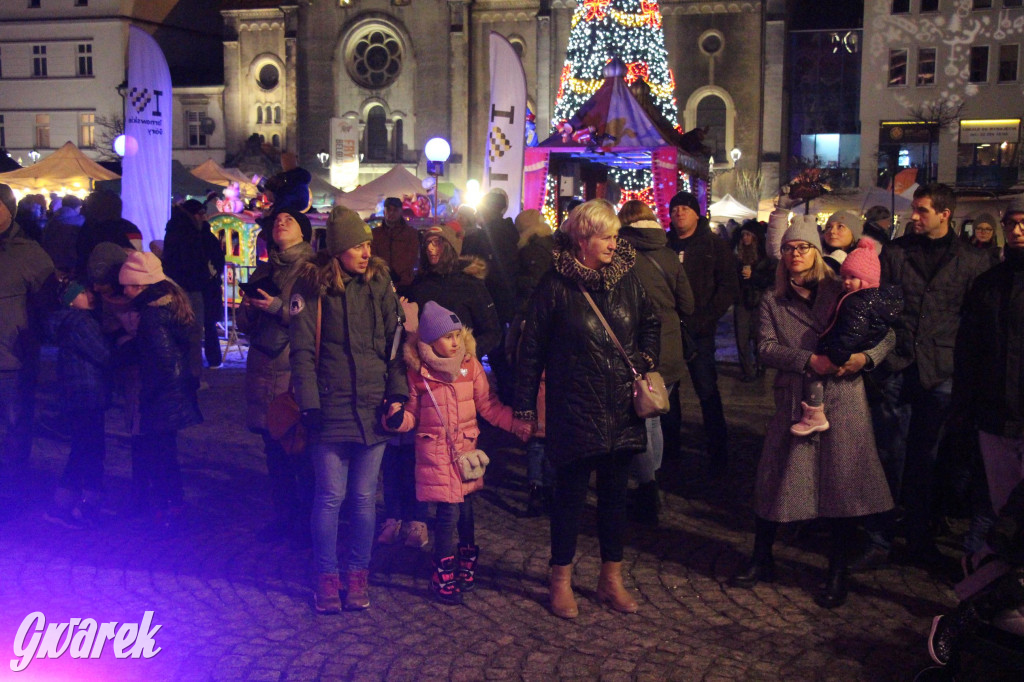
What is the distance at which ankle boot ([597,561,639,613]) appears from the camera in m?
5.10

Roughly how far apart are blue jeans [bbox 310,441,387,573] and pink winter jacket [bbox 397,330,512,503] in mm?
242

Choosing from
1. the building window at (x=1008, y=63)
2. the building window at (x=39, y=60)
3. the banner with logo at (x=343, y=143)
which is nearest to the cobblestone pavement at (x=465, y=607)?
the banner with logo at (x=343, y=143)

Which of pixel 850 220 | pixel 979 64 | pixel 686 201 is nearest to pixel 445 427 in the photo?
pixel 850 220

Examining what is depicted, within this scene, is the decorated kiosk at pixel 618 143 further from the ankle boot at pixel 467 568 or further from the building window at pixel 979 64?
the building window at pixel 979 64

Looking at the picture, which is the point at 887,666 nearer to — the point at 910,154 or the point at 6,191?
the point at 6,191

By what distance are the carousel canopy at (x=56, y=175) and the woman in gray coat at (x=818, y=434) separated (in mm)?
19847

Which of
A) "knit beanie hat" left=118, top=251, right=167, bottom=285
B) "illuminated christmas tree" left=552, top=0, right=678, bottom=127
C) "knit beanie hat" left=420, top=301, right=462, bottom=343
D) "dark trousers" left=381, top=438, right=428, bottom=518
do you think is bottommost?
"dark trousers" left=381, top=438, right=428, bottom=518

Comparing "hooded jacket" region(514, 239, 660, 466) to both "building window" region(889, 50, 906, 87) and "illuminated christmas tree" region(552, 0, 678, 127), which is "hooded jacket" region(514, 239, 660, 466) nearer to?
"illuminated christmas tree" region(552, 0, 678, 127)

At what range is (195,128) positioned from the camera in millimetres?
50062

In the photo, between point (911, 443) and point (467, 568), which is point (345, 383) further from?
point (911, 443)

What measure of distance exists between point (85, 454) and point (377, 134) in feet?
136

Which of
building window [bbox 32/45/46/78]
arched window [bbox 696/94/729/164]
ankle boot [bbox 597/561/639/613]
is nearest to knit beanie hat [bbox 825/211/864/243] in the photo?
ankle boot [bbox 597/561/639/613]

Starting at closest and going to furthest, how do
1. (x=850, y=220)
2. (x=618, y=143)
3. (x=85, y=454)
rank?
(x=850, y=220) → (x=85, y=454) → (x=618, y=143)

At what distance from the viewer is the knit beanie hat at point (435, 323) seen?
5.21 meters
